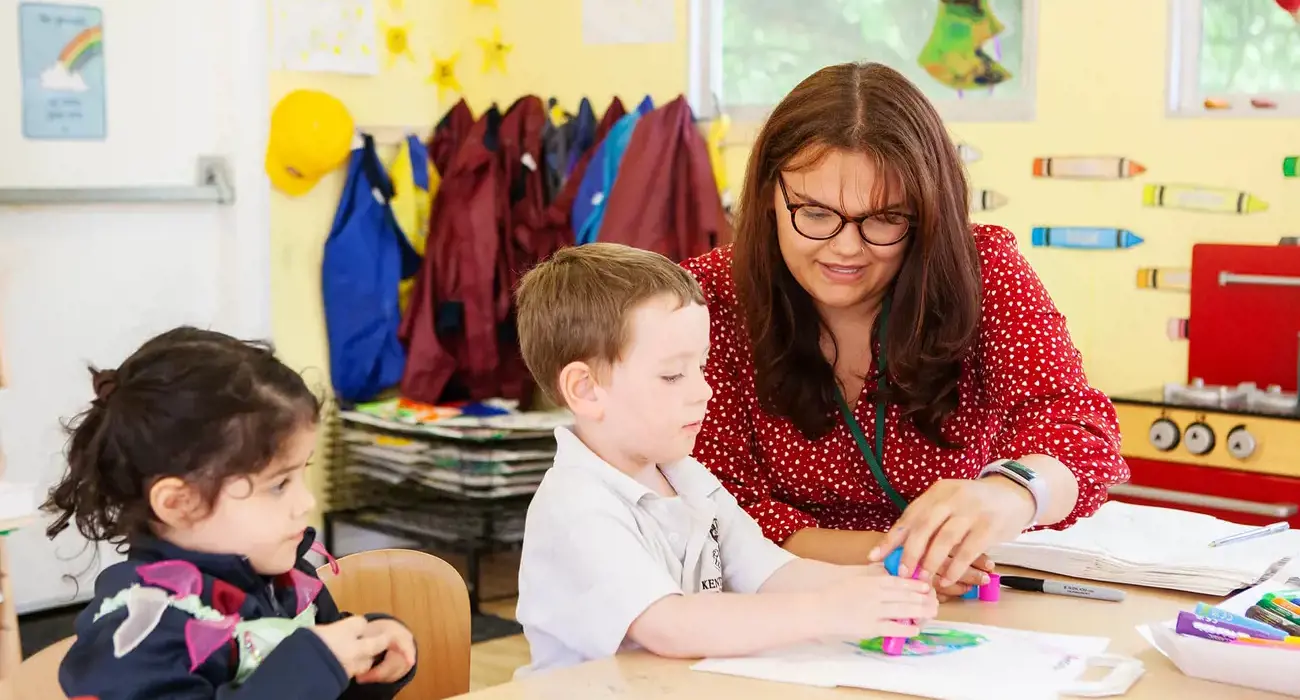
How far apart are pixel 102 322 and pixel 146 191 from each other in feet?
1.20

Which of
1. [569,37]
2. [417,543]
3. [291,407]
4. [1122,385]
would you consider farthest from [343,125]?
[291,407]

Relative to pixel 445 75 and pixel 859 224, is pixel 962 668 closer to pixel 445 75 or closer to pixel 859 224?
pixel 859 224

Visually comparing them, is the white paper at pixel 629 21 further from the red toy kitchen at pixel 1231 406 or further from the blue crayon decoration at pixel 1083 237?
the red toy kitchen at pixel 1231 406

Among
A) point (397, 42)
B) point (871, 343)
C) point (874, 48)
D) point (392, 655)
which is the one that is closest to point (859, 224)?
point (871, 343)

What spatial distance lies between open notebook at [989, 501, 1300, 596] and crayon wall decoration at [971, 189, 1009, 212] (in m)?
2.05

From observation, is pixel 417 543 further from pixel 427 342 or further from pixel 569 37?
pixel 569 37

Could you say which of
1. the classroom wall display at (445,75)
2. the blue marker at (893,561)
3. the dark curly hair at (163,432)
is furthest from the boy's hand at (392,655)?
the classroom wall display at (445,75)

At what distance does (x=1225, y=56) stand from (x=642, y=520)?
2.65 m

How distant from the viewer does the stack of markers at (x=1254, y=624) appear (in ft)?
4.46

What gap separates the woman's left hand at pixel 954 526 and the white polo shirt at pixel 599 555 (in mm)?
202

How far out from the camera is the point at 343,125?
14.1 feet

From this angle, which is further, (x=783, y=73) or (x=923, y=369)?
(x=783, y=73)

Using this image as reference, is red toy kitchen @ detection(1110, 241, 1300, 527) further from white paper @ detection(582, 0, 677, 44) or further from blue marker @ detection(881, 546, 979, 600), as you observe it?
blue marker @ detection(881, 546, 979, 600)

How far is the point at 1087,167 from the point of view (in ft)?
12.3
